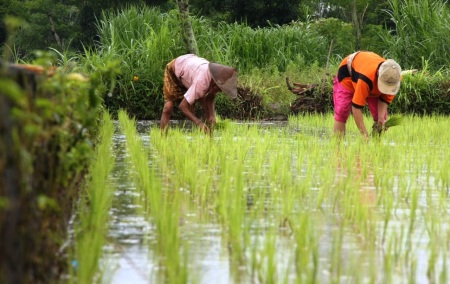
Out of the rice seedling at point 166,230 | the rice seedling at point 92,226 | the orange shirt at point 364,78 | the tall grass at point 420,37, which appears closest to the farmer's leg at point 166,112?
the orange shirt at point 364,78

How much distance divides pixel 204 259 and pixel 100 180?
59.9 inches

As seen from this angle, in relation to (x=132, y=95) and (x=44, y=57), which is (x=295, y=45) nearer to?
(x=132, y=95)

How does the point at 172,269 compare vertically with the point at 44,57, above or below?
below

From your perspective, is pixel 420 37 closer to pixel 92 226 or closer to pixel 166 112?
pixel 166 112

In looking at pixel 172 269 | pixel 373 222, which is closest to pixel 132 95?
pixel 373 222

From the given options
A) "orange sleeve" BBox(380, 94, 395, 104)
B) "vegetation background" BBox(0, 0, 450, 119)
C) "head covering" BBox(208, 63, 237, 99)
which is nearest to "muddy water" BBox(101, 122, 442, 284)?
"head covering" BBox(208, 63, 237, 99)

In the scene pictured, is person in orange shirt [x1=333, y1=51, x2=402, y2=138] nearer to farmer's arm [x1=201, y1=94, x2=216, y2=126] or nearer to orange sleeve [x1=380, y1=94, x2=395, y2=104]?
orange sleeve [x1=380, y1=94, x2=395, y2=104]

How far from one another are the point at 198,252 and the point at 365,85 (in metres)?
4.51

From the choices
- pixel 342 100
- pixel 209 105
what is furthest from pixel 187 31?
pixel 342 100

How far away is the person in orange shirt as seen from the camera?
7725 millimetres

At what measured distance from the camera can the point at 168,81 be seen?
356 inches

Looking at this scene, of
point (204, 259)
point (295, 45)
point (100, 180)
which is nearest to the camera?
point (204, 259)

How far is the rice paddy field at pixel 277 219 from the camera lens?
330cm

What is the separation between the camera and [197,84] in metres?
8.09
